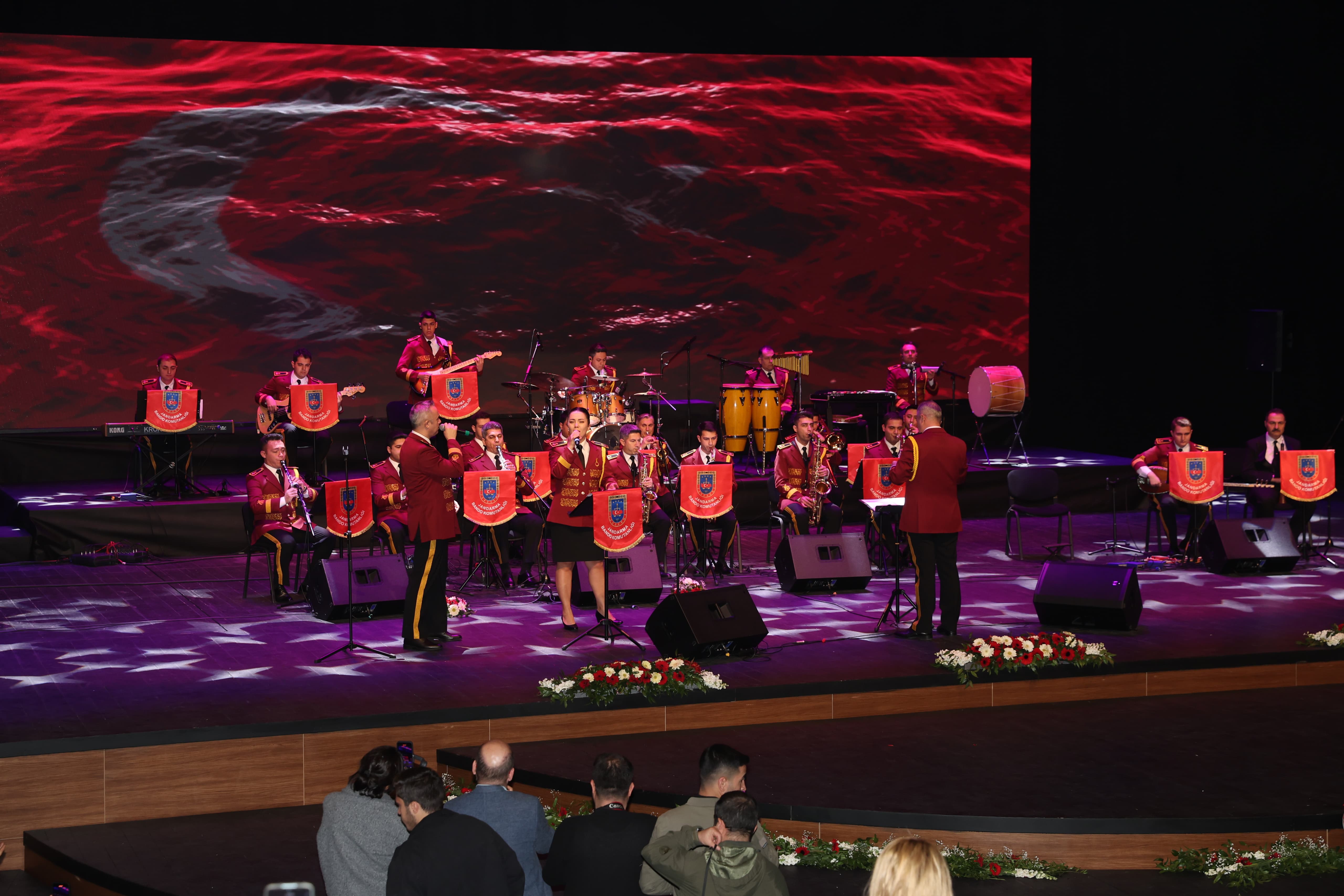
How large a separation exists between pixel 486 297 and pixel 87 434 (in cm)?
425

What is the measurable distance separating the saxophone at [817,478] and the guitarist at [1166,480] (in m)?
2.38

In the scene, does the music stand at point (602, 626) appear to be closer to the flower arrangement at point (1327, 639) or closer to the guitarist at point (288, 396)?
the flower arrangement at point (1327, 639)

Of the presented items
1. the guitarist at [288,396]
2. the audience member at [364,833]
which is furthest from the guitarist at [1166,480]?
the audience member at [364,833]

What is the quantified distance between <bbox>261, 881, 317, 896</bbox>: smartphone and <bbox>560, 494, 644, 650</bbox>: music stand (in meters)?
4.62

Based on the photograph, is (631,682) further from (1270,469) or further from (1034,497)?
(1270,469)

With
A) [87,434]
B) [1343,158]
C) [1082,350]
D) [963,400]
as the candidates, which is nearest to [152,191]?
[87,434]

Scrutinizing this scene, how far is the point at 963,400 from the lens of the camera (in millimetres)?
16406

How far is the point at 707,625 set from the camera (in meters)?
8.12

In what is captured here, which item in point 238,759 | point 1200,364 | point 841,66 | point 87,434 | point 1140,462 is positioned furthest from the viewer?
point 841,66

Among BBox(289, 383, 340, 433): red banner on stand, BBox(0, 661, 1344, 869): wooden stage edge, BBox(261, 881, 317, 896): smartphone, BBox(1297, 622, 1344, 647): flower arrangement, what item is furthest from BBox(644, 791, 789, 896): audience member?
BBox(289, 383, 340, 433): red banner on stand

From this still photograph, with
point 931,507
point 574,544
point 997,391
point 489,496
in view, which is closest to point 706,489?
point 489,496

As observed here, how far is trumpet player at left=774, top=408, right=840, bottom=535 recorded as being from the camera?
11.2 meters

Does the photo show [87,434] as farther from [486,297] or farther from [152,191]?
[486,297]

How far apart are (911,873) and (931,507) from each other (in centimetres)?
589
